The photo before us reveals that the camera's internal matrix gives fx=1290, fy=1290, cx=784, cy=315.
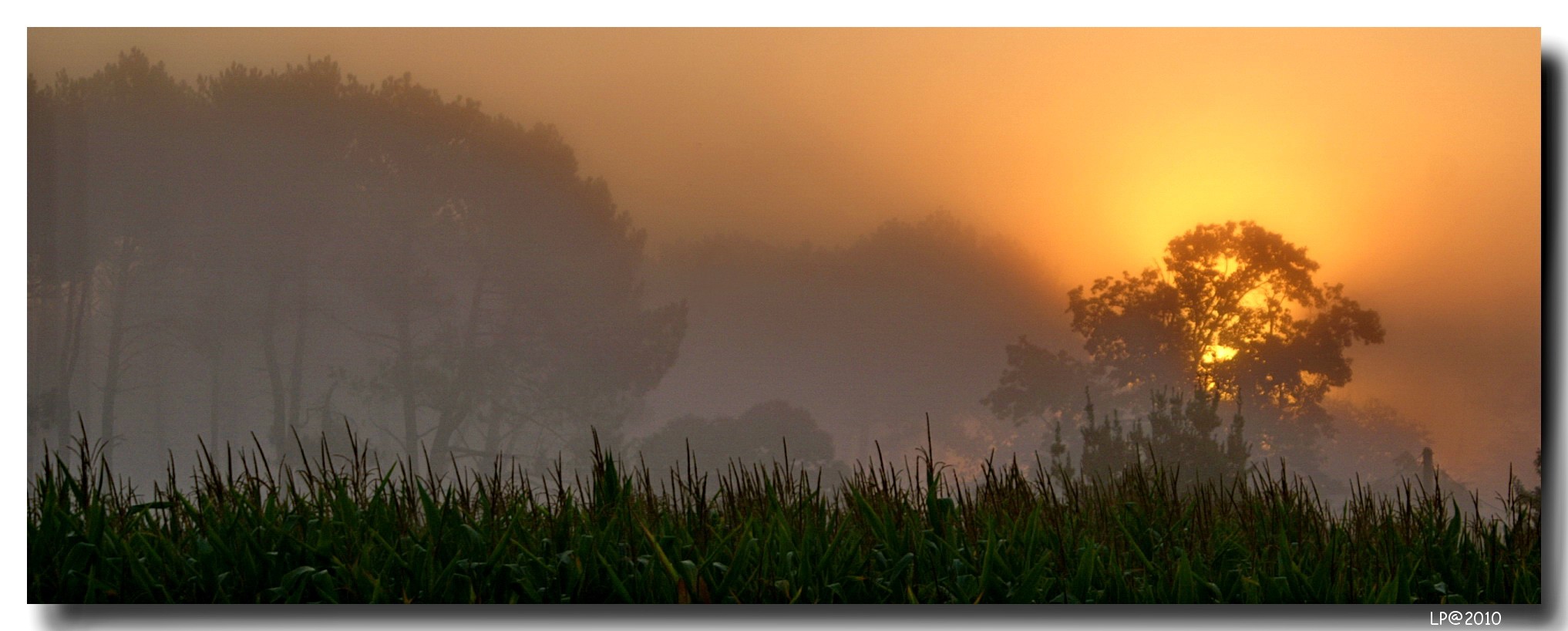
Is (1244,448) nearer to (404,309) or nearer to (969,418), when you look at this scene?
(969,418)

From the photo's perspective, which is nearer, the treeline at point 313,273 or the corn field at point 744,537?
the corn field at point 744,537

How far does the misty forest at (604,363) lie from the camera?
4.53 metres

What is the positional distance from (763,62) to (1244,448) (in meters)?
2.26

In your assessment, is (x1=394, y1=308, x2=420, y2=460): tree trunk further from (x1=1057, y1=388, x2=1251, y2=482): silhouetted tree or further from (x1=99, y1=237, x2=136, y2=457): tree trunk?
(x1=1057, y1=388, x2=1251, y2=482): silhouetted tree

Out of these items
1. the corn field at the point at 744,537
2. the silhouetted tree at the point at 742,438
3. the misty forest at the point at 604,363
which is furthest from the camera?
the silhouetted tree at the point at 742,438

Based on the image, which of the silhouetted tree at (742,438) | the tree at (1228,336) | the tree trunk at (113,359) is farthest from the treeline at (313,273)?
the tree at (1228,336)

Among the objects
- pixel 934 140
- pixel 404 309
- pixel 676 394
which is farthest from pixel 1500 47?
pixel 404 309

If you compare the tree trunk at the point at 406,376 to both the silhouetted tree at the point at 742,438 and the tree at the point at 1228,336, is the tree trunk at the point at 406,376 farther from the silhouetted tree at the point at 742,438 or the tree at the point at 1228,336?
the tree at the point at 1228,336

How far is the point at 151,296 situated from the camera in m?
4.60

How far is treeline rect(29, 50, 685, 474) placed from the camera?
4.59 m

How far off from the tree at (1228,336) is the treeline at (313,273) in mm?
1538

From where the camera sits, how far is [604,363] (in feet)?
15.3

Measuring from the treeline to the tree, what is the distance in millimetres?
1538

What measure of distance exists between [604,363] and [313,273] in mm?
1089
